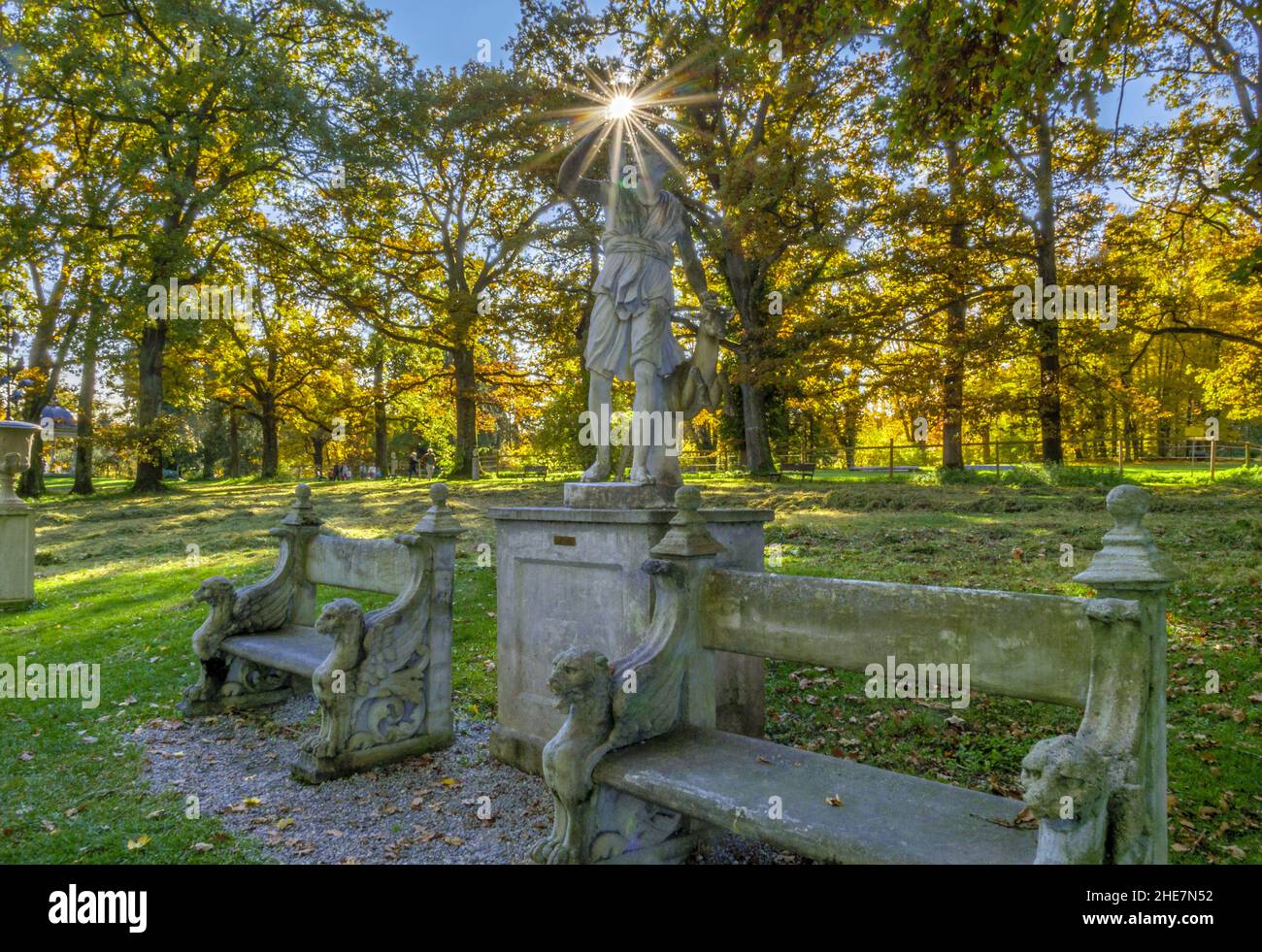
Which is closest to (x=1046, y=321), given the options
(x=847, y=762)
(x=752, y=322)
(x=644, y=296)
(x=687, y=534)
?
(x=752, y=322)

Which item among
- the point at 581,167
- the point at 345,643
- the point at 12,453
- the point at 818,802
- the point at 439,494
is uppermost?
the point at 581,167

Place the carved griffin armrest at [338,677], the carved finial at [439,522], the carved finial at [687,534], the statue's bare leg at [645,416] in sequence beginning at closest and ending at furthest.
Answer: the carved finial at [687,534]
the carved griffin armrest at [338,677]
the statue's bare leg at [645,416]
the carved finial at [439,522]

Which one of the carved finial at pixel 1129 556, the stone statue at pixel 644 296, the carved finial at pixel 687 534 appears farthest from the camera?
the stone statue at pixel 644 296

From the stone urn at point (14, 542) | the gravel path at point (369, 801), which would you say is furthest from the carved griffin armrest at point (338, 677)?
the stone urn at point (14, 542)

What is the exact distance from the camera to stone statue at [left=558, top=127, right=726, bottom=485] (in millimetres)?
4844

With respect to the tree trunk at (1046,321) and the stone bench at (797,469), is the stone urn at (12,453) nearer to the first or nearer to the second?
the stone bench at (797,469)

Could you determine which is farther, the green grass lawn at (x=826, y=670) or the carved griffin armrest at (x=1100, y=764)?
the green grass lawn at (x=826, y=670)

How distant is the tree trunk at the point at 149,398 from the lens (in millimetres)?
21516

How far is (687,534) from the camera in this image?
11.9 ft

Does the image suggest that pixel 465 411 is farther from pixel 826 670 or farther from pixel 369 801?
pixel 369 801

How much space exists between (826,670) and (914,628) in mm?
3850

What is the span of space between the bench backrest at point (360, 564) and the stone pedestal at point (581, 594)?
807mm
